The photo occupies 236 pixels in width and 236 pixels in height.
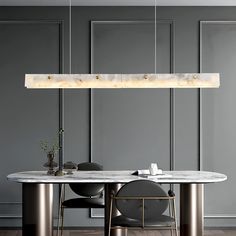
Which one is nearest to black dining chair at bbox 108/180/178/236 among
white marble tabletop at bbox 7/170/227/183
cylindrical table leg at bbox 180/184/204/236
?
white marble tabletop at bbox 7/170/227/183

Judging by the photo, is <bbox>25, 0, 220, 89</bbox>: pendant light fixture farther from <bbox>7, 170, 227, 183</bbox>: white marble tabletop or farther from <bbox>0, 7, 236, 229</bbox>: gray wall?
<bbox>0, 7, 236, 229</bbox>: gray wall

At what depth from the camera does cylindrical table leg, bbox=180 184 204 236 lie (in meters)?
4.62

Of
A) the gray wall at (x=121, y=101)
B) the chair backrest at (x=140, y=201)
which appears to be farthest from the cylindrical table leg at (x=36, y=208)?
the gray wall at (x=121, y=101)

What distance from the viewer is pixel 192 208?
15.3 ft

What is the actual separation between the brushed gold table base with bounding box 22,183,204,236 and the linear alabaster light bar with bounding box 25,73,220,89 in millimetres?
1013

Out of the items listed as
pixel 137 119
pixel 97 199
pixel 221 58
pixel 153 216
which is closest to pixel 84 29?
pixel 137 119

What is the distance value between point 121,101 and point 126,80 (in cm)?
104

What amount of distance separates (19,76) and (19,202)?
1.35 metres

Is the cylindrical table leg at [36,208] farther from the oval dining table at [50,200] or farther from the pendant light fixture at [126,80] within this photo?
the pendant light fixture at [126,80]

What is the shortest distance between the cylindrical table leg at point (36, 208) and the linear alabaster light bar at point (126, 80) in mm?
1031

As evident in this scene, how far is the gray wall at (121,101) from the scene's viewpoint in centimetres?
618

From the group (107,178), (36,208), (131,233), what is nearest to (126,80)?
(107,178)

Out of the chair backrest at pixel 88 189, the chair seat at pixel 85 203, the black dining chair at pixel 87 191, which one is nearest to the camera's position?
the chair seat at pixel 85 203

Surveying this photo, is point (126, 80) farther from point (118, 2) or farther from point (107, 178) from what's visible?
point (118, 2)
